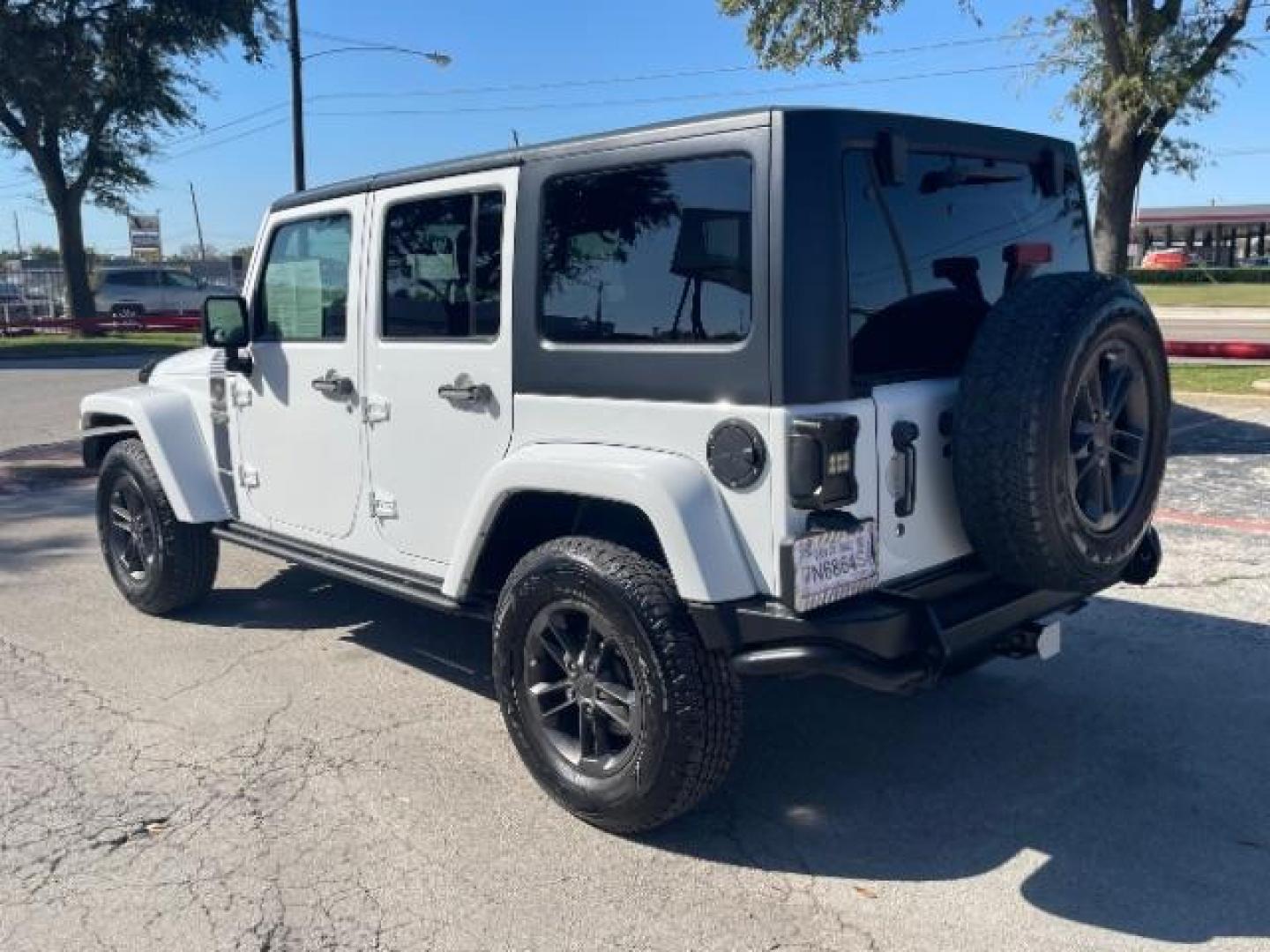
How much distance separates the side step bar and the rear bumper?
113cm

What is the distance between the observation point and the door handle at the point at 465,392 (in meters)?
3.76

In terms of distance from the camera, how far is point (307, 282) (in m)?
4.65

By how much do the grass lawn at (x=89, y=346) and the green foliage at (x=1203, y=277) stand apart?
40.5 m

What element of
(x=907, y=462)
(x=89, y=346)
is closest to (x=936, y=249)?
(x=907, y=462)

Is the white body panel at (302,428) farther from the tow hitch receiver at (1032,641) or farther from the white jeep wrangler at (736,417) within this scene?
the tow hitch receiver at (1032,641)

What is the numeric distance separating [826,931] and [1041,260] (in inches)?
86.5

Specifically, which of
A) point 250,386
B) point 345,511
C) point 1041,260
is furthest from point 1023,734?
point 250,386

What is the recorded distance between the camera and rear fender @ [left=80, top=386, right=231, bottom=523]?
5160 mm

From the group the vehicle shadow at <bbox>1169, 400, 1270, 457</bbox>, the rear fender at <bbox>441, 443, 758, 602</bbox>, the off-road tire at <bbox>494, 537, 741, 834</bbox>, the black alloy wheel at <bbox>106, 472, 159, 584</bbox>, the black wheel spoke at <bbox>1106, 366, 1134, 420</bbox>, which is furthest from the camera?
the vehicle shadow at <bbox>1169, 400, 1270, 457</bbox>

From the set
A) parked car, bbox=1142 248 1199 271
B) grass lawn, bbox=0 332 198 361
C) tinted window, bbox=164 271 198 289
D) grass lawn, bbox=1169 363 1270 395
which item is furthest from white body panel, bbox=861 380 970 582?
parked car, bbox=1142 248 1199 271

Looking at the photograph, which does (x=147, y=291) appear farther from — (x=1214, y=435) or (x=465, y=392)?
(x=465, y=392)

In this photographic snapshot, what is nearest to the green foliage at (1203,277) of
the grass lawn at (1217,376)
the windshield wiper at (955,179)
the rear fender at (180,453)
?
the grass lawn at (1217,376)

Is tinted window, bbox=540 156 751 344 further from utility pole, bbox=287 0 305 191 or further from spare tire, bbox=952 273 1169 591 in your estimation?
utility pole, bbox=287 0 305 191

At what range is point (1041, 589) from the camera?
3.45 meters
